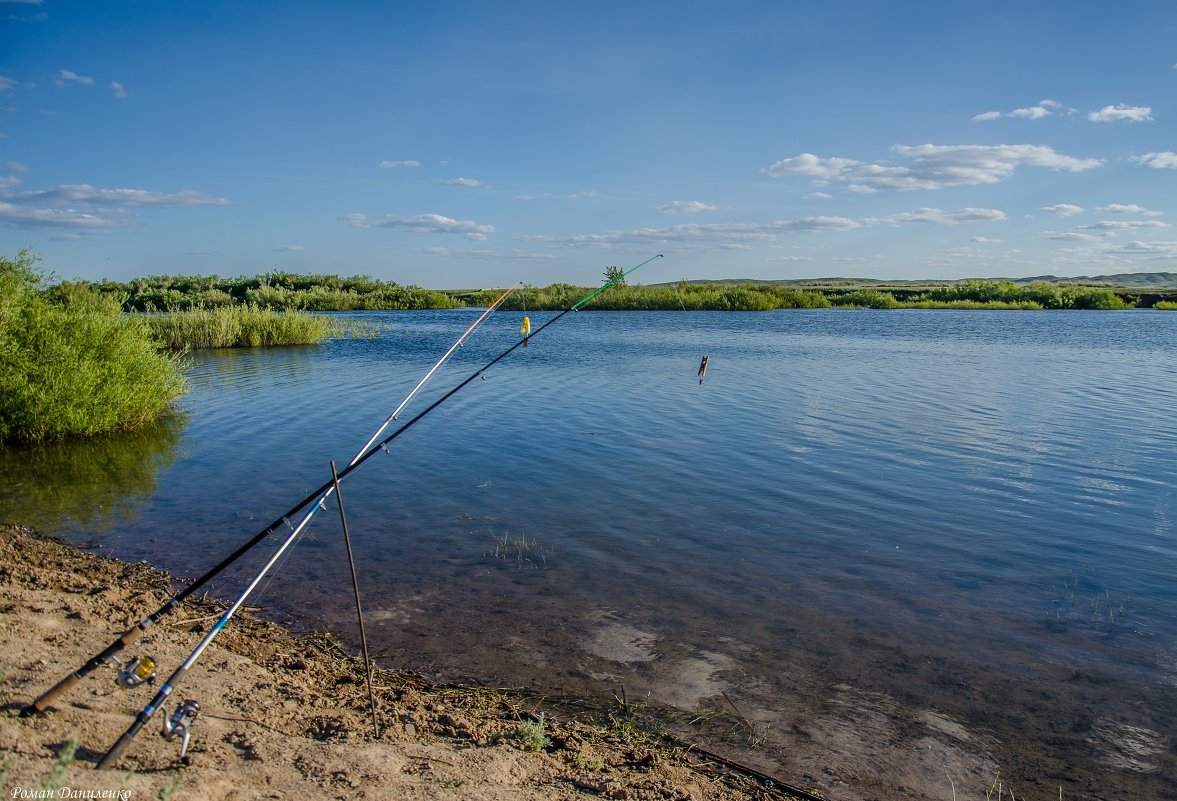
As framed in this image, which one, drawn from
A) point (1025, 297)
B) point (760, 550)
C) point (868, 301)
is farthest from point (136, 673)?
point (1025, 297)

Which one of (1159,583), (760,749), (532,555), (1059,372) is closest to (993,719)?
(760,749)

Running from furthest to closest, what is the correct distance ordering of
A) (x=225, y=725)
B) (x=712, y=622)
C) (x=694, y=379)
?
(x=694, y=379), (x=712, y=622), (x=225, y=725)

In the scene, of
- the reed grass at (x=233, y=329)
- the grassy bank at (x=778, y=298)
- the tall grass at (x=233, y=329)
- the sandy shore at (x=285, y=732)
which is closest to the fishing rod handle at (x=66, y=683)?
the sandy shore at (x=285, y=732)

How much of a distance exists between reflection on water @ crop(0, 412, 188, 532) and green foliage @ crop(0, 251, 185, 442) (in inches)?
18.1

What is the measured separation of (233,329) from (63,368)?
73.0ft

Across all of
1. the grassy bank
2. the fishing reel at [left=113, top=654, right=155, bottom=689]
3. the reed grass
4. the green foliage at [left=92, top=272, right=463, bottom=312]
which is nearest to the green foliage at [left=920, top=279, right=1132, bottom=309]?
the grassy bank

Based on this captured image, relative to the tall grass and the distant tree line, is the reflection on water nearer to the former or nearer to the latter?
the tall grass

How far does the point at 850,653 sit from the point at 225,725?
461 centimetres

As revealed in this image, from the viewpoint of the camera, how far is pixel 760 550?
7969 millimetres

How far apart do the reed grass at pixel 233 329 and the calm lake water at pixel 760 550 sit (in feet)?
55.6

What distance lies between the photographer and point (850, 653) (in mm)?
5770

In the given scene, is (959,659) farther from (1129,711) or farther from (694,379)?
(694,379)

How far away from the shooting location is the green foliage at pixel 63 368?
1227 cm

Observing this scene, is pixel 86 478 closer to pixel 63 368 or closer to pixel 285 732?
pixel 63 368
